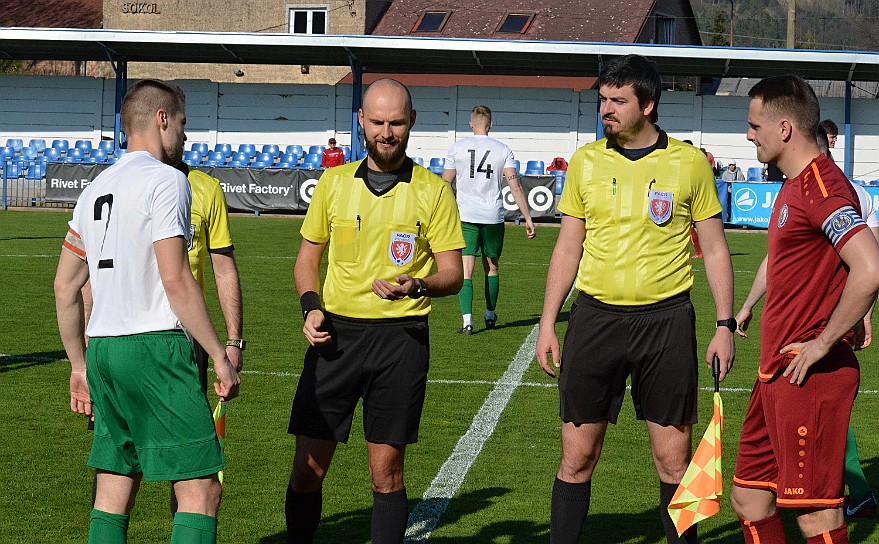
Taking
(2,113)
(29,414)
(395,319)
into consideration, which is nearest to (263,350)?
(29,414)

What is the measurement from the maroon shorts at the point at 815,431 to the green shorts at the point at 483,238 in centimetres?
783

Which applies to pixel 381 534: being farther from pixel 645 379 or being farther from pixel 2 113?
pixel 2 113

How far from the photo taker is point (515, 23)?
4428cm

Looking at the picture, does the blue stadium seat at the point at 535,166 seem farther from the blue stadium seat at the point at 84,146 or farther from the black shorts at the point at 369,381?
the black shorts at the point at 369,381

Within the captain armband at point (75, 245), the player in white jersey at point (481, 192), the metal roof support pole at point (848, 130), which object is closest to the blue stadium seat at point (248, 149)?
the metal roof support pole at point (848, 130)

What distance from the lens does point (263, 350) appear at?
10.5 metres

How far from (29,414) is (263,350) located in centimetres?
293

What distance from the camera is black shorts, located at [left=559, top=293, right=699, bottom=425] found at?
4.77 m

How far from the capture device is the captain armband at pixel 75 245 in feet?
13.6

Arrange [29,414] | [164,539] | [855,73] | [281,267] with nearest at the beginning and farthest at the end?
[164,539]
[29,414]
[281,267]
[855,73]

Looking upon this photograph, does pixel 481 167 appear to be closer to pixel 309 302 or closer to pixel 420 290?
pixel 309 302

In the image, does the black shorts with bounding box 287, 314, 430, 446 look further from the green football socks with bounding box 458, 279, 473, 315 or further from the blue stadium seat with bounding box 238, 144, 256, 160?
the blue stadium seat with bounding box 238, 144, 256, 160

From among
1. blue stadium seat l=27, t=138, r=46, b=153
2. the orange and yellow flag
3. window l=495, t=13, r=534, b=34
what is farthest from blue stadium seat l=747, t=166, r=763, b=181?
the orange and yellow flag

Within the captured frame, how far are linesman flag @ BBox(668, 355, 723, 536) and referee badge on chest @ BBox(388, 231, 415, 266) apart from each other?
1.37m
